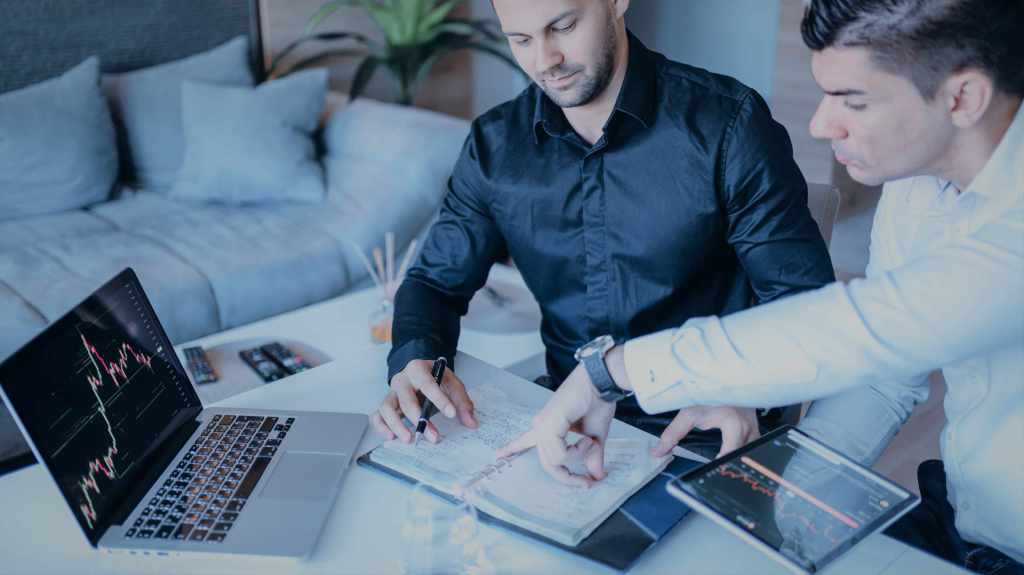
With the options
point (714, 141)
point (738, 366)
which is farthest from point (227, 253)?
point (738, 366)

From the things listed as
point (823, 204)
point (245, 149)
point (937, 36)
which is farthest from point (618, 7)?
point (245, 149)

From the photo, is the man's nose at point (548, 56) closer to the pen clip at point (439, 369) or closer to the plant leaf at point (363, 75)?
the pen clip at point (439, 369)

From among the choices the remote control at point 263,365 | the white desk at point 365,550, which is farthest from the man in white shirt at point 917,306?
the remote control at point 263,365

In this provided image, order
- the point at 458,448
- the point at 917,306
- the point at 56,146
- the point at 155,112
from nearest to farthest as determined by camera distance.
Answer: the point at 917,306
the point at 458,448
the point at 56,146
the point at 155,112

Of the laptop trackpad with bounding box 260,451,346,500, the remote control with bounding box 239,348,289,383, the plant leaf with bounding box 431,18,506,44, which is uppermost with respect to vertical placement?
the laptop trackpad with bounding box 260,451,346,500

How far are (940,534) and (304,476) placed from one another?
0.82 m

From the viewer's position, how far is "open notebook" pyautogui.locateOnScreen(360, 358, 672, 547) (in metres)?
0.92

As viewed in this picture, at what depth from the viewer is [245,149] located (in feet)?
9.71

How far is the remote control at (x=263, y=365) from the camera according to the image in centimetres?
165

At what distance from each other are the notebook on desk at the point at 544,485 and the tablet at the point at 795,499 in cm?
9

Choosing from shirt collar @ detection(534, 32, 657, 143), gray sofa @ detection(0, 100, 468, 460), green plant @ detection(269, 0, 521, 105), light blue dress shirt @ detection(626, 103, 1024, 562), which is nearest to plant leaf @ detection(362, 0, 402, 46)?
green plant @ detection(269, 0, 521, 105)

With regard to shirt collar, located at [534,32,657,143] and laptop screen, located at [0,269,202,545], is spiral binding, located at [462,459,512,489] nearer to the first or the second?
laptop screen, located at [0,269,202,545]

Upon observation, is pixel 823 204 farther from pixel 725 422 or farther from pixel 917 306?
pixel 917 306

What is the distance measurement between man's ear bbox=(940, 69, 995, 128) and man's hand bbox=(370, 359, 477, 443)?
0.64m
